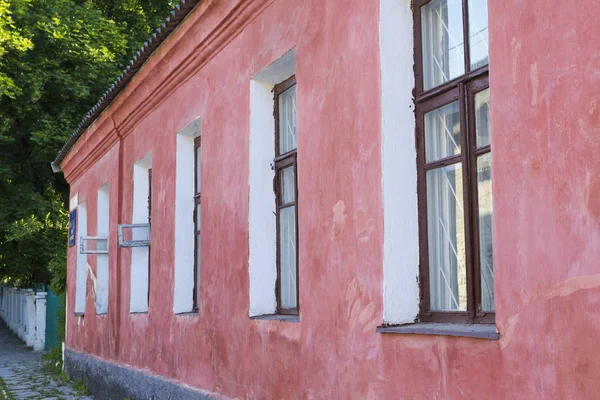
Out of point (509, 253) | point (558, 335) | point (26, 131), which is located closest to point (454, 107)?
point (509, 253)

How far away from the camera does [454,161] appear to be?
460cm

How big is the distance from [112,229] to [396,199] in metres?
8.47

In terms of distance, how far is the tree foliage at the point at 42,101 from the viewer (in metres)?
22.1

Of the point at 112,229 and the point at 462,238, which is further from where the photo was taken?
the point at 112,229

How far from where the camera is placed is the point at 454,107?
15.2 feet

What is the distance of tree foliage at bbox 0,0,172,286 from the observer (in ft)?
72.6

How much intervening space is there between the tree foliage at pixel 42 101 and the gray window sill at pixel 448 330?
18.1 m

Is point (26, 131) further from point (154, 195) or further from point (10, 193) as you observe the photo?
point (154, 195)

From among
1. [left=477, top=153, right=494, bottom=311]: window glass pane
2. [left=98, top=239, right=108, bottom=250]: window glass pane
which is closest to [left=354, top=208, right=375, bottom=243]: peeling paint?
[left=477, top=153, right=494, bottom=311]: window glass pane

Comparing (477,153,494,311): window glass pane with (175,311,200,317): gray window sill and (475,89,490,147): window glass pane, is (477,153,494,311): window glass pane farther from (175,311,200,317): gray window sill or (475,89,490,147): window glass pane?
(175,311,200,317): gray window sill

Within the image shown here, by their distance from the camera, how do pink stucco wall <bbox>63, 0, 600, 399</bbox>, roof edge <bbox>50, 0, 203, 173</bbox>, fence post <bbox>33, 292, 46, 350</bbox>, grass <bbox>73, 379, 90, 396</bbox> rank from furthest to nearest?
fence post <bbox>33, 292, 46, 350</bbox> → grass <bbox>73, 379, 90, 396</bbox> → roof edge <bbox>50, 0, 203, 173</bbox> → pink stucco wall <bbox>63, 0, 600, 399</bbox>

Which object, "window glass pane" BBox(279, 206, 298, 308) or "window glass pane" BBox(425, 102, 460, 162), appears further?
"window glass pane" BBox(279, 206, 298, 308)

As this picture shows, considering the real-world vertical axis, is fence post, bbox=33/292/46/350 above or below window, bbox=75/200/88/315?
below

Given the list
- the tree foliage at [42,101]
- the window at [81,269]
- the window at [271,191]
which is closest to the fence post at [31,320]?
the tree foliage at [42,101]
